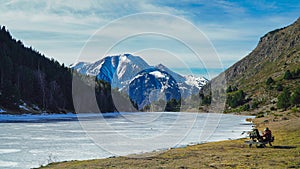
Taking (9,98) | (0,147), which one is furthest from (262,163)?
(9,98)

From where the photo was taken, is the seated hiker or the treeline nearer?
the seated hiker

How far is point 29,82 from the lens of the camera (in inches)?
5969

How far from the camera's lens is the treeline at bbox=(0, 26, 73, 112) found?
126 meters

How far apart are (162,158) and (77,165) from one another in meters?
5.90

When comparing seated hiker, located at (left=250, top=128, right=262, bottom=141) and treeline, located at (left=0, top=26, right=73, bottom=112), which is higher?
treeline, located at (left=0, top=26, right=73, bottom=112)

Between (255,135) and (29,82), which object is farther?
(29,82)

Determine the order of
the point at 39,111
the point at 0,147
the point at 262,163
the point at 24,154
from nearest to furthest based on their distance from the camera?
the point at 262,163, the point at 24,154, the point at 0,147, the point at 39,111

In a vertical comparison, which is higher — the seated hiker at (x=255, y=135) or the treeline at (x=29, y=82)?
the treeline at (x=29, y=82)

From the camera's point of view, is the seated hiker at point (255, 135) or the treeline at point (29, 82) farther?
the treeline at point (29, 82)

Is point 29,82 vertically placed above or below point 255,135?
above

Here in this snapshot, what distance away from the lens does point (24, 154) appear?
2698 cm

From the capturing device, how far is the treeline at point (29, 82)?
412 feet

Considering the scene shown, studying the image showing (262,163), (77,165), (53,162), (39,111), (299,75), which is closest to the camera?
(262,163)

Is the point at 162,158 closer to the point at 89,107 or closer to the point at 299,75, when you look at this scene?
the point at 89,107
